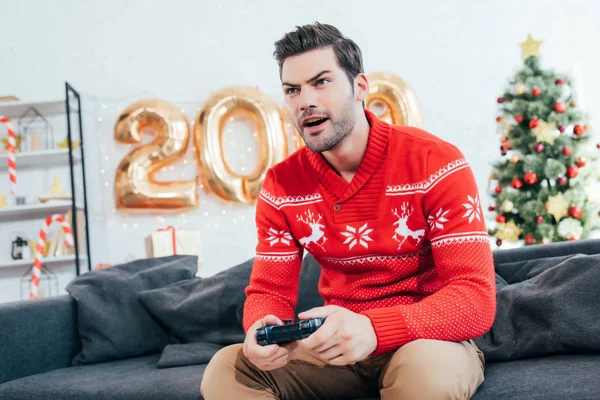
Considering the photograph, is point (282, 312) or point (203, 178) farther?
point (203, 178)

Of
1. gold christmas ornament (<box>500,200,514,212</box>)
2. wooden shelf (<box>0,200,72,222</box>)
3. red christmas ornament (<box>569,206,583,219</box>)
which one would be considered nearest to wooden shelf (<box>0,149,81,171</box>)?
wooden shelf (<box>0,200,72,222</box>)

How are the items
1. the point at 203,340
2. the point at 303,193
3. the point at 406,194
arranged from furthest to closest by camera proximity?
the point at 203,340 < the point at 303,193 < the point at 406,194

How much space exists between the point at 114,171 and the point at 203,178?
0.63 m

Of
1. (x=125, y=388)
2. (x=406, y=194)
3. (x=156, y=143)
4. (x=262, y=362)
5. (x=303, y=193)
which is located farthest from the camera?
(x=156, y=143)

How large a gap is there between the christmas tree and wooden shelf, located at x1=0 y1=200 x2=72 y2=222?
9.01 feet

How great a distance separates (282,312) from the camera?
1.69 m

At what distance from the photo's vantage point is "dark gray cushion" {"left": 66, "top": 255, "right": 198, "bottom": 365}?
8.12 ft

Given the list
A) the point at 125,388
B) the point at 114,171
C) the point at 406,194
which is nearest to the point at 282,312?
the point at 406,194

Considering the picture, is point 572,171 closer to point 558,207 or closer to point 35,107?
point 558,207

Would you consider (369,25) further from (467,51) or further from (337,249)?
(337,249)

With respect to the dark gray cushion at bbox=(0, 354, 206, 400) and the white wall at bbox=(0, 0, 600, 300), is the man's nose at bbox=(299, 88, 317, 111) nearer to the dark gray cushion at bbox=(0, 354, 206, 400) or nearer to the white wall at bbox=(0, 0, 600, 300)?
the dark gray cushion at bbox=(0, 354, 206, 400)

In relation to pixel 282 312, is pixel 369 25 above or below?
above

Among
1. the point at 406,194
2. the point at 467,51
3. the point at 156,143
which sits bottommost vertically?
the point at 406,194

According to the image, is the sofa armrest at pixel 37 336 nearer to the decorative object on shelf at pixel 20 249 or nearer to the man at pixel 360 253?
the man at pixel 360 253
